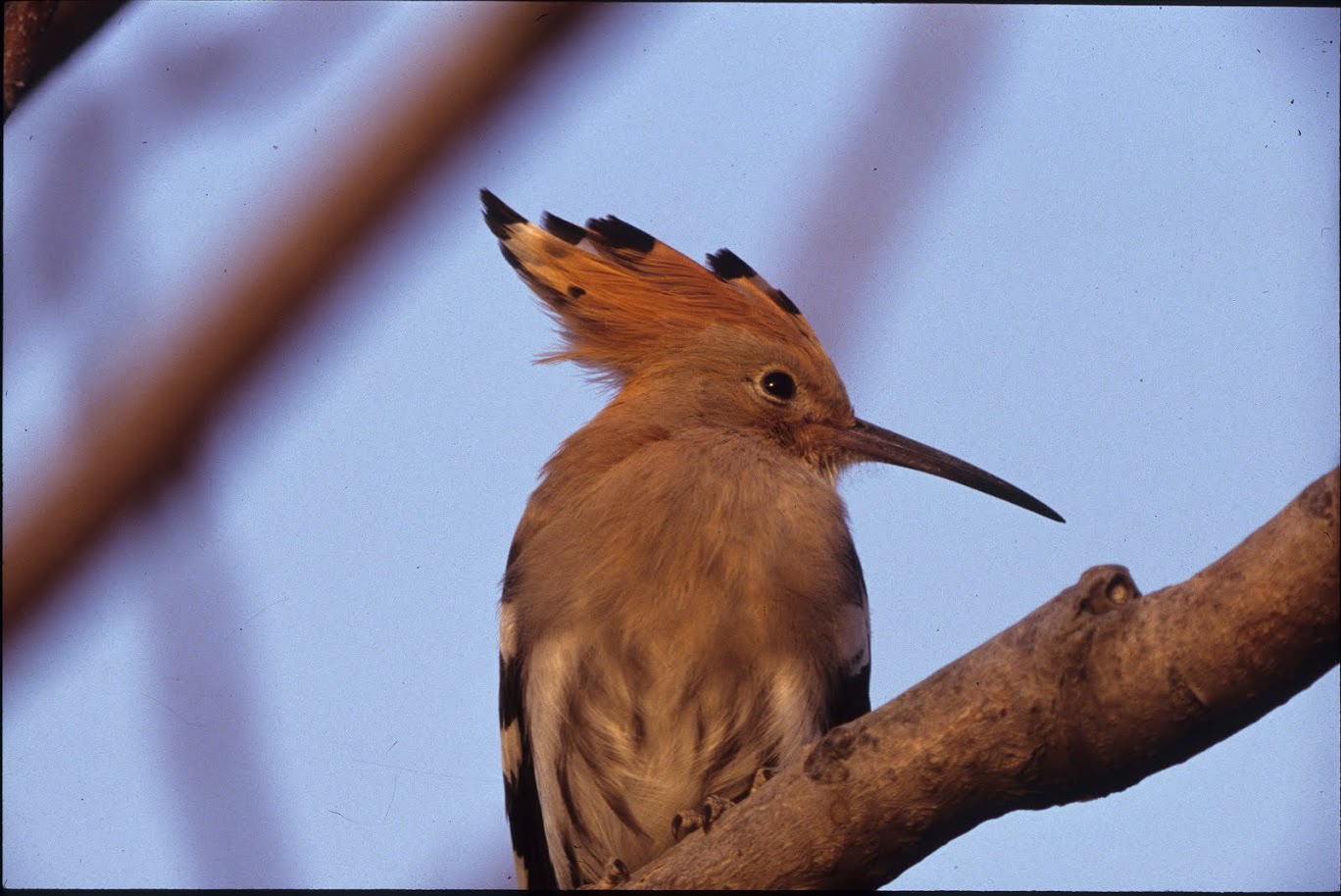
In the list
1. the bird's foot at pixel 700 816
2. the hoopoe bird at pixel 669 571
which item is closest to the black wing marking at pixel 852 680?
the hoopoe bird at pixel 669 571

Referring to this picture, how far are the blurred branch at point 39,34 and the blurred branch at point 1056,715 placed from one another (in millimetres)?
1206

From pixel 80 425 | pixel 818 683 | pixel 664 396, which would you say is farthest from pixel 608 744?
pixel 80 425

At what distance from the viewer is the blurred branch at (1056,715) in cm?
143

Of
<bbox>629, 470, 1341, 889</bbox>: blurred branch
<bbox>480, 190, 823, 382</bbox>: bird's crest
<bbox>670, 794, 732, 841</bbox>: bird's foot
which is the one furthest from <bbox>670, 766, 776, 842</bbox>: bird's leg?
<bbox>480, 190, 823, 382</bbox>: bird's crest

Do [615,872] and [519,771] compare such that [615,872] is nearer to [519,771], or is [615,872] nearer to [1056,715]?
[519,771]

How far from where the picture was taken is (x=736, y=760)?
274 cm

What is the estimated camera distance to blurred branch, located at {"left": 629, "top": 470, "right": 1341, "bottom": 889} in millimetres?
1432

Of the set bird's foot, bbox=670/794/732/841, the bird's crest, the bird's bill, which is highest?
the bird's crest

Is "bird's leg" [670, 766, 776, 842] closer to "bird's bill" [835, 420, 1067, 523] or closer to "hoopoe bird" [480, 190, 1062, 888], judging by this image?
"hoopoe bird" [480, 190, 1062, 888]

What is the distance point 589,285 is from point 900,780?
1.86 meters

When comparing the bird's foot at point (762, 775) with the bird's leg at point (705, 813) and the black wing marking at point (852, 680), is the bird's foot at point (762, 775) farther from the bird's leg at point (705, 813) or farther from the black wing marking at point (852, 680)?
the black wing marking at point (852, 680)

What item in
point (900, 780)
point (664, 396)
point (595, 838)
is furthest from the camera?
point (664, 396)

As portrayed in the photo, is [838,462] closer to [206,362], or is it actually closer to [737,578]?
[737,578]

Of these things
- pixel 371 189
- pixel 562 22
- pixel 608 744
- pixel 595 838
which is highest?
pixel 562 22
